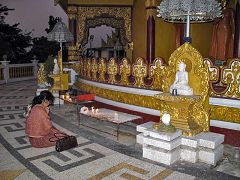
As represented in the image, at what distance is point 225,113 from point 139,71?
7.48 feet

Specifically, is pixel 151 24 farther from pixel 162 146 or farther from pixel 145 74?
pixel 162 146

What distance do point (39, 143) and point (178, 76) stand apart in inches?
110

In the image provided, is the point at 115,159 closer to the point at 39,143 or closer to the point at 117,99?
the point at 39,143

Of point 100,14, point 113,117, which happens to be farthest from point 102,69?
point 100,14

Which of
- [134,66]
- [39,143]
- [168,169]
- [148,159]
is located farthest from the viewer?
[134,66]

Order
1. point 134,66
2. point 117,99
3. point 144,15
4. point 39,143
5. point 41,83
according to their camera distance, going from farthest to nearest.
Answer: point 144,15
point 41,83
point 117,99
point 134,66
point 39,143

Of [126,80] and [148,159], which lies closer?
[148,159]

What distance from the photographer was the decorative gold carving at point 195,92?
15.0ft

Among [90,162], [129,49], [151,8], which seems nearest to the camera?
[90,162]

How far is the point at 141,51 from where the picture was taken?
12328 mm

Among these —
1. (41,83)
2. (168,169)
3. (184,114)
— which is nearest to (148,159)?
(168,169)

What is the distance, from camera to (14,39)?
75.1 feet

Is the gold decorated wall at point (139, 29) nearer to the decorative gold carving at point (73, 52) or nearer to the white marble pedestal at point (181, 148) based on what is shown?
the decorative gold carving at point (73, 52)

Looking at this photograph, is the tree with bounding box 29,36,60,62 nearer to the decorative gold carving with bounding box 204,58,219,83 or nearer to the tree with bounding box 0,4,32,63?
the tree with bounding box 0,4,32,63
